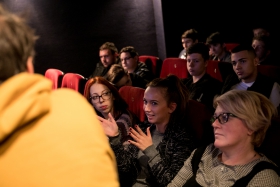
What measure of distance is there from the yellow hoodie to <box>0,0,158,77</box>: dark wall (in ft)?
16.0

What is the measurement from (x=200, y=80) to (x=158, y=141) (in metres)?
1.34

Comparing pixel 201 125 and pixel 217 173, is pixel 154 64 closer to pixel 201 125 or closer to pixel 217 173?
pixel 201 125

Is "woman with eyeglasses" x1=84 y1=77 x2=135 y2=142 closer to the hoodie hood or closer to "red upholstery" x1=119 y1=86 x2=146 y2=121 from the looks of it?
"red upholstery" x1=119 y1=86 x2=146 y2=121

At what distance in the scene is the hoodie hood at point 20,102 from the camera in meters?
0.54

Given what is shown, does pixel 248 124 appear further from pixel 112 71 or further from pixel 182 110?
pixel 112 71

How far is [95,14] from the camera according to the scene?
549 centimetres

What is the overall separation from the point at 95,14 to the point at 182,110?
3765 mm

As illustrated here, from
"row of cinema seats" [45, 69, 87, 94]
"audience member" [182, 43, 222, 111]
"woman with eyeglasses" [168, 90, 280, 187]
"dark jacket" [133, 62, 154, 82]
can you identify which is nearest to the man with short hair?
"dark jacket" [133, 62, 154, 82]

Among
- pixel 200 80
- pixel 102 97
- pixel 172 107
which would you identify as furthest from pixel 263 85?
pixel 102 97

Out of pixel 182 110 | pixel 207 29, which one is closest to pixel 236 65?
pixel 182 110

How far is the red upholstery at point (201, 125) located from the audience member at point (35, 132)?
1.46 m

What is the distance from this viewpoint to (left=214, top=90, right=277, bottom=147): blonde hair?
1.53 metres

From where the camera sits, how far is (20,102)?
0.54 metres

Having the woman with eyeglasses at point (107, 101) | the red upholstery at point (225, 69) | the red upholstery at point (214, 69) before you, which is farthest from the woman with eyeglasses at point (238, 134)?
the red upholstery at point (214, 69)
